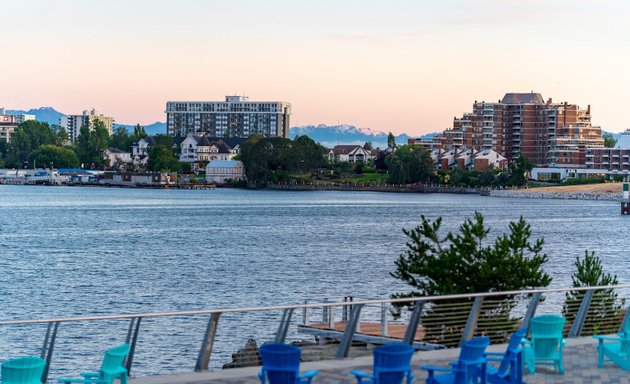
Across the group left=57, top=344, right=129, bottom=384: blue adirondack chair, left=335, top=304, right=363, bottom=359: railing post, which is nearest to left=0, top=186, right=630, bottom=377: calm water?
left=335, top=304, right=363, bottom=359: railing post

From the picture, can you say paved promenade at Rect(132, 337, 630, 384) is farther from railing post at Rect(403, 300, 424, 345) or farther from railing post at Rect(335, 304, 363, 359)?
railing post at Rect(403, 300, 424, 345)

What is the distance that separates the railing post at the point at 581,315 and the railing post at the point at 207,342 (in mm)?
6102

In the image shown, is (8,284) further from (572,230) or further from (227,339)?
(572,230)

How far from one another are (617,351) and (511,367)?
8.05 feet

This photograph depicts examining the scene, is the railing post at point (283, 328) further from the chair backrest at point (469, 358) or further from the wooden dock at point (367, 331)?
the wooden dock at point (367, 331)

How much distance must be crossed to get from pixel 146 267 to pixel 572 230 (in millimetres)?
Answer: 51775

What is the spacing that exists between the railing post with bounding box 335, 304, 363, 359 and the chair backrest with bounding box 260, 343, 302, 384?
2743 millimetres

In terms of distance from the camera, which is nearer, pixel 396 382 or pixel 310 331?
pixel 396 382

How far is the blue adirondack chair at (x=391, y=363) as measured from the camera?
38.4 ft

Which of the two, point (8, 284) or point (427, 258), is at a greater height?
point (427, 258)

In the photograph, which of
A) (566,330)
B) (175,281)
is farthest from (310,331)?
(175,281)

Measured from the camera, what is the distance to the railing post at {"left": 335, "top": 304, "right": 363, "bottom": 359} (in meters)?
14.4

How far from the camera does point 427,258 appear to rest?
105ft

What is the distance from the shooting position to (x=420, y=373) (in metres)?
14.4
